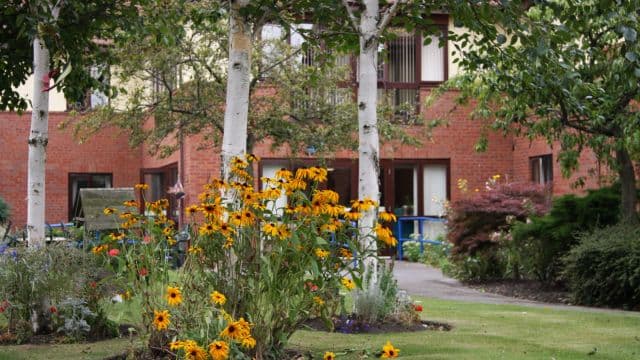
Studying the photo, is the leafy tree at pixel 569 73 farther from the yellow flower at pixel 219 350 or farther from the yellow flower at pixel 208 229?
the yellow flower at pixel 219 350

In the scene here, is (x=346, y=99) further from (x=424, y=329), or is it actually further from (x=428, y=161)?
(x=424, y=329)

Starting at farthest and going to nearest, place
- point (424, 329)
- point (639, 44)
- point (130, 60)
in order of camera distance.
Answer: point (130, 60) → point (424, 329) → point (639, 44)

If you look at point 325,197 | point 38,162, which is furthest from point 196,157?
point 325,197

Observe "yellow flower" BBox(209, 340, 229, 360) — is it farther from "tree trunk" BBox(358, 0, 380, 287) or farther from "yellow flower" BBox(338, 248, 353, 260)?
"tree trunk" BBox(358, 0, 380, 287)

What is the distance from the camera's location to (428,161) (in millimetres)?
24312

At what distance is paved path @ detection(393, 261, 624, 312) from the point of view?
45.3ft

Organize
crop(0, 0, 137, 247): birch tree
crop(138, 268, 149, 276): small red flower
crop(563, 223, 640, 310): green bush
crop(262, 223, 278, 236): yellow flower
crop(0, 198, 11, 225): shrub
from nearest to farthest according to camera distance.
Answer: crop(262, 223, 278, 236): yellow flower, crop(138, 268, 149, 276): small red flower, crop(0, 0, 137, 247): birch tree, crop(563, 223, 640, 310): green bush, crop(0, 198, 11, 225): shrub

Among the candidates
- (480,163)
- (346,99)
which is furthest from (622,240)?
(480,163)

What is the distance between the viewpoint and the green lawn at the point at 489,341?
26.4 feet

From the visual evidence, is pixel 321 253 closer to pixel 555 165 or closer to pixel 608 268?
pixel 608 268

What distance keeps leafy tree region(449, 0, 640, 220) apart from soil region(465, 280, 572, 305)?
1614 millimetres

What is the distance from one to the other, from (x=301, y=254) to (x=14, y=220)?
2077cm

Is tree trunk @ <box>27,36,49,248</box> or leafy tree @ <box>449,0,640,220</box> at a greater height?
leafy tree @ <box>449,0,640,220</box>

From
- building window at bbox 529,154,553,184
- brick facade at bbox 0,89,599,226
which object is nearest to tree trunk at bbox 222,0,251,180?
brick facade at bbox 0,89,599,226
